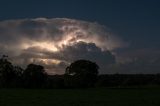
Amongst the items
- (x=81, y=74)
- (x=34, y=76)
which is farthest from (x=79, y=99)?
(x=81, y=74)

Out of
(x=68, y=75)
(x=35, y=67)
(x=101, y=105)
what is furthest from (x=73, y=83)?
(x=101, y=105)

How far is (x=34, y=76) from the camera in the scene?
12125 cm

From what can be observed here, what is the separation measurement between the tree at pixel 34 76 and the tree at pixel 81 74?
9500 mm

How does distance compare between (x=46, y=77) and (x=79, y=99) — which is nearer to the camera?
(x=79, y=99)

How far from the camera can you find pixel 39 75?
401 feet

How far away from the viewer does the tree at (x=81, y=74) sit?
12975 centimetres

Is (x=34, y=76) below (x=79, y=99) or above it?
above

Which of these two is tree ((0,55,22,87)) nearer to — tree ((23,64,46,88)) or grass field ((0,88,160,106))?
tree ((23,64,46,88))

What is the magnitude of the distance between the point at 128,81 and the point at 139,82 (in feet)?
14.2

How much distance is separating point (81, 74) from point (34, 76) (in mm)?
17322

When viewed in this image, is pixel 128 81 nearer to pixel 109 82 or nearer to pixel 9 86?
pixel 109 82

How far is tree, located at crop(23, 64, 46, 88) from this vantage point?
11931 cm

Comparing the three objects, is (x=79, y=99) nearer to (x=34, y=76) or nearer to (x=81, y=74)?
(x=34, y=76)

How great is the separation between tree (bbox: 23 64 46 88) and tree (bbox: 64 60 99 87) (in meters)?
9.50
